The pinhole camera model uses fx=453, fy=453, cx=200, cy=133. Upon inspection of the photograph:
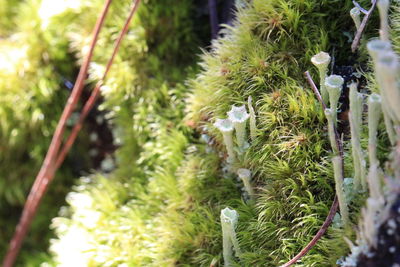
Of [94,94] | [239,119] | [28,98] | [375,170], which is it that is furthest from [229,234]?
[28,98]

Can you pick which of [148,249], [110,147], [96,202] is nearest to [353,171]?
[148,249]

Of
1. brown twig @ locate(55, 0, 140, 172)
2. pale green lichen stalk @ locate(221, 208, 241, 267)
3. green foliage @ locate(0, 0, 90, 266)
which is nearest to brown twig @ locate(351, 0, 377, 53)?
pale green lichen stalk @ locate(221, 208, 241, 267)

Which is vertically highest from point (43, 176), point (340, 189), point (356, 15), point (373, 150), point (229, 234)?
point (356, 15)

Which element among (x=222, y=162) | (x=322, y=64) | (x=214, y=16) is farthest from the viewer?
(x=214, y=16)

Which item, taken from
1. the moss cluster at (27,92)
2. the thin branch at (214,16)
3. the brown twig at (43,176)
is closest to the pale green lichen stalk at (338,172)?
the thin branch at (214,16)

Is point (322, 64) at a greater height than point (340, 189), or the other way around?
point (322, 64)

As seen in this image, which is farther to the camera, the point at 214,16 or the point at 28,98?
the point at 28,98

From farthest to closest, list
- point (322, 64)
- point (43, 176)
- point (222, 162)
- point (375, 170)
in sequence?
point (43, 176) → point (222, 162) → point (322, 64) → point (375, 170)

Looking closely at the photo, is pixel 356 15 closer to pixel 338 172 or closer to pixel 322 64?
pixel 322 64

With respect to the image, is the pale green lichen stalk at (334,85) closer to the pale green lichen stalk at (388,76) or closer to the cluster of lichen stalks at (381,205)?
the cluster of lichen stalks at (381,205)
